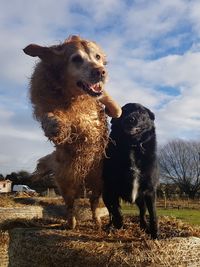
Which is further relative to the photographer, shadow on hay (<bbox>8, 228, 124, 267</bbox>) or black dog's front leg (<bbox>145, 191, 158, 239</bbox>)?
black dog's front leg (<bbox>145, 191, 158, 239</bbox>)

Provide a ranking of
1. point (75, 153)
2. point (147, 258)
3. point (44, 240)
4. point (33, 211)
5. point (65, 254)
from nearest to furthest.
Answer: point (147, 258) < point (65, 254) < point (44, 240) < point (75, 153) < point (33, 211)

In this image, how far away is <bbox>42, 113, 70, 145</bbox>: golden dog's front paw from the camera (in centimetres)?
430

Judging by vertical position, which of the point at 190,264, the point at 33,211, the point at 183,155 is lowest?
the point at 190,264

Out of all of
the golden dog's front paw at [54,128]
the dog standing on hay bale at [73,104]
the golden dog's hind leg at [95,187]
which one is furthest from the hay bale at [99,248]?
the golden dog's front paw at [54,128]

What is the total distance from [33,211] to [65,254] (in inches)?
214

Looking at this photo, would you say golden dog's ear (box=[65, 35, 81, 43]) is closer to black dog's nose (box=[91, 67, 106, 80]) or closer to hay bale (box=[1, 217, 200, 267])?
black dog's nose (box=[91, 67, 106, 80])

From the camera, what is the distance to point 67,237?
4.43 m

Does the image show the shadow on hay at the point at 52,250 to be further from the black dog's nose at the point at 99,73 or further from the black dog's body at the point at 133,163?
the black dog's nose at the point at 99,73

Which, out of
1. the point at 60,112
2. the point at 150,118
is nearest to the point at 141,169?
the point at 150,118

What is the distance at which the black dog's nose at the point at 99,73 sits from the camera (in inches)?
173

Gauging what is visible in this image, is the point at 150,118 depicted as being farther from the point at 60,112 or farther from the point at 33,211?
the point at 33,211

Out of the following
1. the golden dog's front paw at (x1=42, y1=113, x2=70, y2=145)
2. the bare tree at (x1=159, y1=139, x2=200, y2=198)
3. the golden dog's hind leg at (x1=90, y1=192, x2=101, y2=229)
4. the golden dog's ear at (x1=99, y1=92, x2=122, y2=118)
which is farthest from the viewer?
the bare tree at (x1=159, y1=139, x2=200, y2=198)

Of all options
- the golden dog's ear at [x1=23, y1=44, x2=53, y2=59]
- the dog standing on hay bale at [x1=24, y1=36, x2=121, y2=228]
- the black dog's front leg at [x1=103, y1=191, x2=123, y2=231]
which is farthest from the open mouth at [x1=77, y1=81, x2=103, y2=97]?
the black dog's front leg at [x1=103, y1=191, x2=123, y2=231]

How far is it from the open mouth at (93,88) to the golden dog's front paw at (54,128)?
0.39 metres
